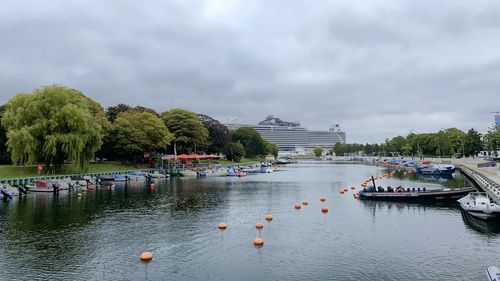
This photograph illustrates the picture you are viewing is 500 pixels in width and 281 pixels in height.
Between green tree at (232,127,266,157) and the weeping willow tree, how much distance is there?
119699 mm

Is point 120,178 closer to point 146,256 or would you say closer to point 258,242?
point 258,242

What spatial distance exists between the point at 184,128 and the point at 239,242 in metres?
93.1

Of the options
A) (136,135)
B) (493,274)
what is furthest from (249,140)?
Answer: (493,274)

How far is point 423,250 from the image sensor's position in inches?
1091

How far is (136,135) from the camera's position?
97.1 m

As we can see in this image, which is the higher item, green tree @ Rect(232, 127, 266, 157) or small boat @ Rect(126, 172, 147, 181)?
green tree @ Rect(232, 127, 266, 157)

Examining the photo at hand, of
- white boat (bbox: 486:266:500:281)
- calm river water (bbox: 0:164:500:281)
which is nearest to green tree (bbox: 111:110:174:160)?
calm river water (bbox: 0:164:500:281)

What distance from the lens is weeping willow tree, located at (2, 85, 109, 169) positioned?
6569 cm

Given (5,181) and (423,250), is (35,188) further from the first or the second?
(423,250)

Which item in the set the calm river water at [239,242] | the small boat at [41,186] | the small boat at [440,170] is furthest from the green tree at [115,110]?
the small boat at [440,170]

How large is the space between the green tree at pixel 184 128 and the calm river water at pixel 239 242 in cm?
7196

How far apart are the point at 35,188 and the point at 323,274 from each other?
4925 cm

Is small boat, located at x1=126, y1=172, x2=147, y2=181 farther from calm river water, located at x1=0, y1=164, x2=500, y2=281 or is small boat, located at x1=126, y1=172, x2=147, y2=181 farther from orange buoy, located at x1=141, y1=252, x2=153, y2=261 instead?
orange buoy, located at x1=141, y1=252, x2=153, y2=261

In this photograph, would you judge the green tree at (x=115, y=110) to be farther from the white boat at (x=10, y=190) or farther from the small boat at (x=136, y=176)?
the white boat at (x=10, y=190)
